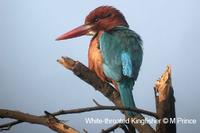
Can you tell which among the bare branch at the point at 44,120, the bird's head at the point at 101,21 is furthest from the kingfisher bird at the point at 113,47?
the bare branch at the point at 44,120

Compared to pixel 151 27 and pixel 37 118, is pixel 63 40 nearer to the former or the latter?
pixel 151 27

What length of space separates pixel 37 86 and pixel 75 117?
161 mm

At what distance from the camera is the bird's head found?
1.16 metres

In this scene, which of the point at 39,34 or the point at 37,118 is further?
the point at 39,34

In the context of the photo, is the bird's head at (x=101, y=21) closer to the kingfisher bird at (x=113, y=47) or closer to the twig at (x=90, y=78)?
the kingfisher bird at (x=113, y=47)

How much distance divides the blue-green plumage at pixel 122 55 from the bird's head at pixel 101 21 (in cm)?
2

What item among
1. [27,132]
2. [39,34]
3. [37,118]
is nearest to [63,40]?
[39,34]

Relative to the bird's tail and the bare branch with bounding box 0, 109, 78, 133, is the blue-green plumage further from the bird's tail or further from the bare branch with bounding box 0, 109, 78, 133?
the bare branch with bounding box 0, 109, 78, 133

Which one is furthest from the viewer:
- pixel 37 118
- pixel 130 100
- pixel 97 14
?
pixel 97 14

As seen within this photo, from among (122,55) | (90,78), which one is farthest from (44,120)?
(122,55)

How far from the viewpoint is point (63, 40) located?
1225mm

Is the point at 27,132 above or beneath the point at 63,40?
beneath

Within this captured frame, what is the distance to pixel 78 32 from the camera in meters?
1.19

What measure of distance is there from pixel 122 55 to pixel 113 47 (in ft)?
0.12
